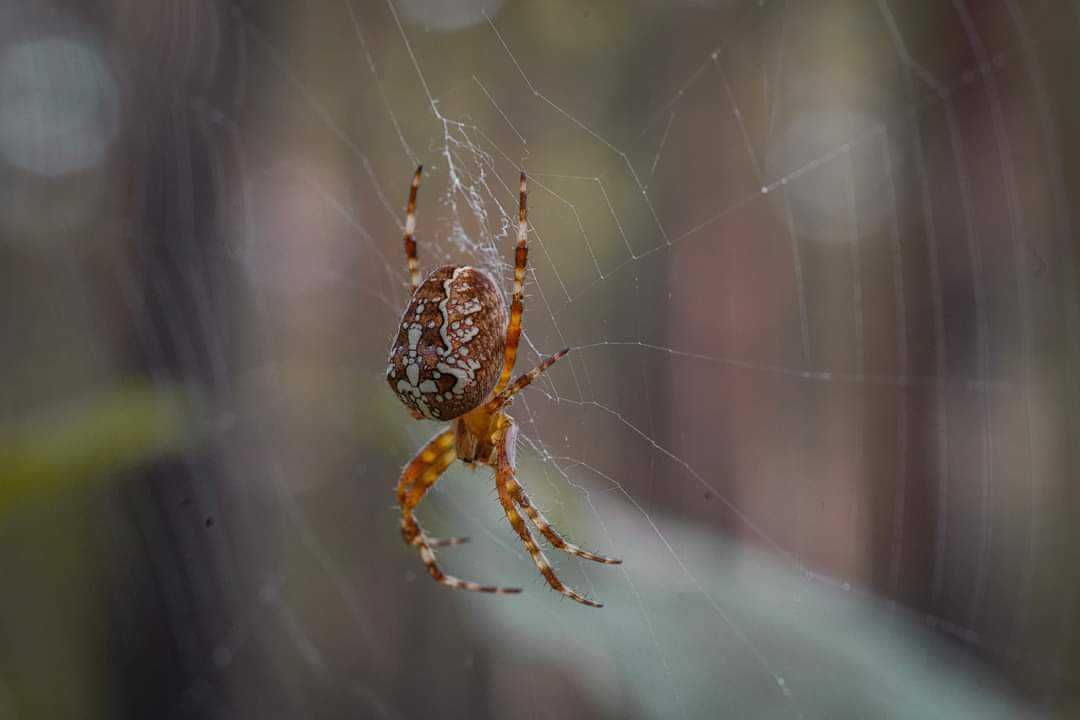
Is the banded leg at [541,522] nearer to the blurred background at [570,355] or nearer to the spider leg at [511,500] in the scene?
the spider leg at [511,500]

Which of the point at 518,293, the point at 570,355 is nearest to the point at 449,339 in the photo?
the point at 518,293

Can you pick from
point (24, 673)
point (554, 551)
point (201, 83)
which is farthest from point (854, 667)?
point (201, 83)

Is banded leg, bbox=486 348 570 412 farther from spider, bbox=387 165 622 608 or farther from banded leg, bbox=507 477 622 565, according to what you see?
banded leg, bbox=507 477 622 565

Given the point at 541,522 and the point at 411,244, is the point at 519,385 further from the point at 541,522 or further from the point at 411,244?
the point at 411,244

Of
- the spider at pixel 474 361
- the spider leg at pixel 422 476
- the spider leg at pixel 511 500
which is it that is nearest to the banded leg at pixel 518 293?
the spider at pixel 474 361

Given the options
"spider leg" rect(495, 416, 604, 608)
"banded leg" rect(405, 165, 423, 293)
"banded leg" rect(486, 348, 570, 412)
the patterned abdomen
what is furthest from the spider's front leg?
"banded leg" rect(405, 165, 423, 293)

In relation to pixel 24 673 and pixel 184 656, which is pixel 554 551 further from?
pixel 184 656

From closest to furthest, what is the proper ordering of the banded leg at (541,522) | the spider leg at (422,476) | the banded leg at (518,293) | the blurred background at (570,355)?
the banded leg at (518,293)
the banded leg at (541,522)
the blurred background at (570,355)
the spider leg at (422,476)
